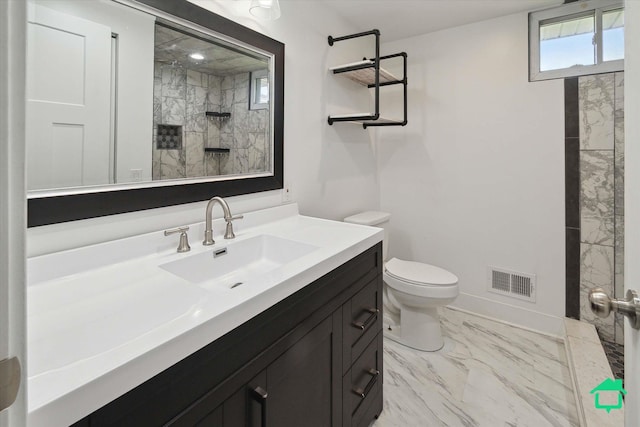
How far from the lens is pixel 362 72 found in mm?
2295

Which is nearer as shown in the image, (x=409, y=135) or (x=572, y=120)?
(x=572, y=120)

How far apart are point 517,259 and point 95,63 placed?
8.93 ft

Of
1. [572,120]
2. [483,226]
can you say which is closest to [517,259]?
[483,226]

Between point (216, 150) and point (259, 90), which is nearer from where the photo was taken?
point (216, 150)

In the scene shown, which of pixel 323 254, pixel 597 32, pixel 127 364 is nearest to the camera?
pixel 127 364

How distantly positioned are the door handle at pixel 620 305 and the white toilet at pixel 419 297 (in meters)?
1.40

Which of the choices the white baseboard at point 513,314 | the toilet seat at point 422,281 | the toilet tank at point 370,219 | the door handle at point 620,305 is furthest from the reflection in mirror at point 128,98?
the white baseboard at point 513,314

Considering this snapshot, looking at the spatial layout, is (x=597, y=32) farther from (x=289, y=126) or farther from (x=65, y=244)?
(x=65, y=244)

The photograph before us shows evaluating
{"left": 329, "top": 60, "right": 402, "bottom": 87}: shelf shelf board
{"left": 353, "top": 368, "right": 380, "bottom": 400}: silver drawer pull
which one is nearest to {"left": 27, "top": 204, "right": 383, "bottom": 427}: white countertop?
{"left": 353, "top": 368, "right": 380, "bottom": 400}: silver drawer pull

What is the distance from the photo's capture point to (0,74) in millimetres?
278

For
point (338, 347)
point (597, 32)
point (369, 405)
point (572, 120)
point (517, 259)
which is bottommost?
point (369, 405)

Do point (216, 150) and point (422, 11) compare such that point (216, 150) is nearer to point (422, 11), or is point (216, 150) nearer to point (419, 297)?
point (419, 297)

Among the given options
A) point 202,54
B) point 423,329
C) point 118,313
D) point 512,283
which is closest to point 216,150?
point 202,54

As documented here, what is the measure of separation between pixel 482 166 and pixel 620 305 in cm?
206
